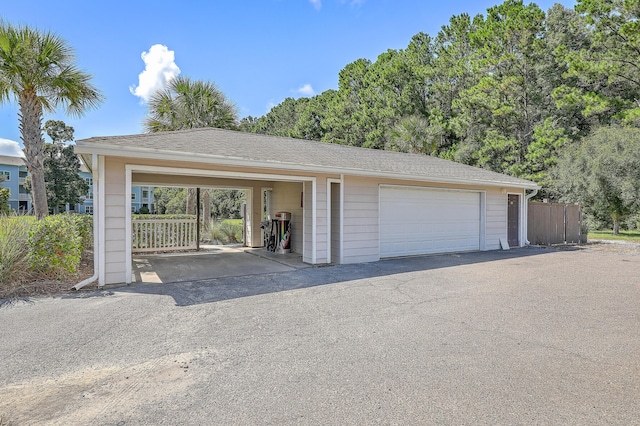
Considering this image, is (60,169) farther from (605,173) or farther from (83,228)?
(605,173)

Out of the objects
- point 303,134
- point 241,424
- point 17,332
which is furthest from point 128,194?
point 303,134

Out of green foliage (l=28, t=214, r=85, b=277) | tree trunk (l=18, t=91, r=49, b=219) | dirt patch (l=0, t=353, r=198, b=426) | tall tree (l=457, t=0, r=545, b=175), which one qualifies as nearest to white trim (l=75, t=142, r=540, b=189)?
green foliage (l=28, t=214, r=85, b=277)

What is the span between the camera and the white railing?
10.6 meters

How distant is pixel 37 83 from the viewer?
29.6ft

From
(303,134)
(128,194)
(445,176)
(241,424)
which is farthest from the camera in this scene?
(303,134)

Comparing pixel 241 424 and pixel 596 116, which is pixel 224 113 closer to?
pixel 241 424

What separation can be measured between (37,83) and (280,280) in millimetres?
8513

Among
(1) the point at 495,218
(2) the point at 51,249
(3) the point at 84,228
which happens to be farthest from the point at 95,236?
(1) the point at 495,218

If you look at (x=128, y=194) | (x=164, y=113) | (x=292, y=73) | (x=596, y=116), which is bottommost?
(x=128, y=194)

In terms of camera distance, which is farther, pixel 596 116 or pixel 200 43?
pixel 596 116

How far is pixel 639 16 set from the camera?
1551 centimetres

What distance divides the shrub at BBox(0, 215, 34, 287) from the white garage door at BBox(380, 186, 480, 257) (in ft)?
24.4

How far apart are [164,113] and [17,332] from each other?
1302 cm

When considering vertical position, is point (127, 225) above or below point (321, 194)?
below
